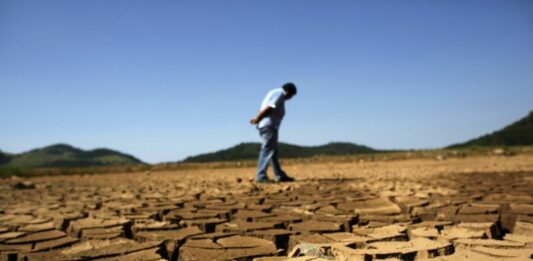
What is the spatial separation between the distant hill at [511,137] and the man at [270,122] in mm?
19254

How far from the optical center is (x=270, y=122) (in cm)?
566

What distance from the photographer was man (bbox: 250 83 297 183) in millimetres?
5609

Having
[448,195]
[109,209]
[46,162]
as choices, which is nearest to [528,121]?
[448,195]

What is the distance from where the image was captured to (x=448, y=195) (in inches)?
149

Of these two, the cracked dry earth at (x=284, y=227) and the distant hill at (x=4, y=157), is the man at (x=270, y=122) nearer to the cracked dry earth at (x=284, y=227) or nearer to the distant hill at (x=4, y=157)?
the cracked dry earth at (x=284, y=227)

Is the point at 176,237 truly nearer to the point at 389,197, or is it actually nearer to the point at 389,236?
the point at 389,236

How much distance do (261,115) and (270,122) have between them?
141 mm

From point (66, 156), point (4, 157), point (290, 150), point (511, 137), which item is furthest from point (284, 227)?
point (66, 156)

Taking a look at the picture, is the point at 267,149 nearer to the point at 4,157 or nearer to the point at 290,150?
the point at 290,150

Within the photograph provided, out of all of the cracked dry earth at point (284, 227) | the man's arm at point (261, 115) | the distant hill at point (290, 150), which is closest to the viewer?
the cracked dry earth at point (284, 227)

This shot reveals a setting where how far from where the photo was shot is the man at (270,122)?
561 cm

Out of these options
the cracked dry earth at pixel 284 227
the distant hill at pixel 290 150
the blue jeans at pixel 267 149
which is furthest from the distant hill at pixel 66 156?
the cracked dry earth at pixel 284 227

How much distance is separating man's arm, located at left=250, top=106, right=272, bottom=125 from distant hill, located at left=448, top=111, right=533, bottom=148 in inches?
764

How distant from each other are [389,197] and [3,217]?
114 inches
